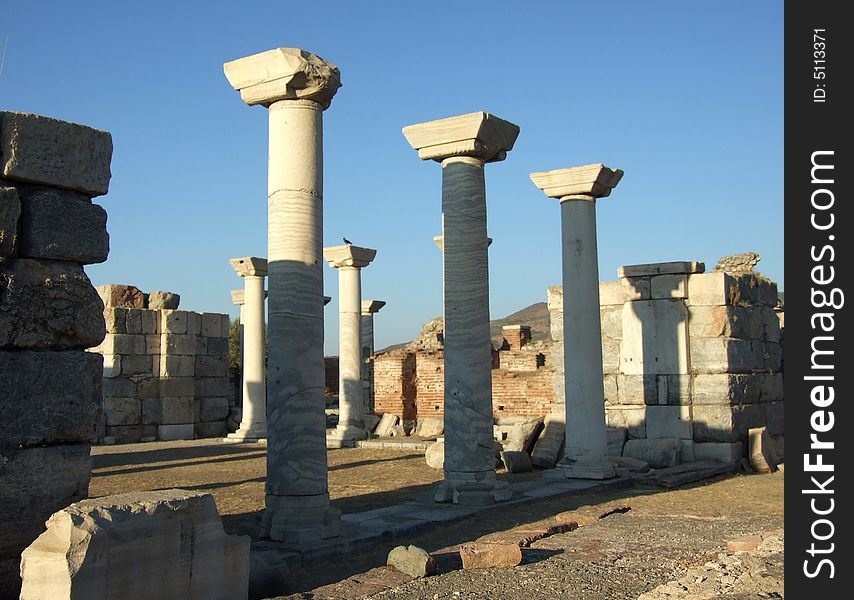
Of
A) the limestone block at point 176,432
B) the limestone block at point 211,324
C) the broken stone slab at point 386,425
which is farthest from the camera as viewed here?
the limestone block at point 211,324

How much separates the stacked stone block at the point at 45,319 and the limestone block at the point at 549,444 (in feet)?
32.7

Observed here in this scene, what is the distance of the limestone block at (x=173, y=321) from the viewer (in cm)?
2292

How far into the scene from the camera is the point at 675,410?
15203mm

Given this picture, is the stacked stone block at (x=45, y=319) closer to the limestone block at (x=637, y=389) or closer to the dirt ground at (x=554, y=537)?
the dirt ground at (x=554, y=537)

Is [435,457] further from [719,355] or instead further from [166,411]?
[166,411]

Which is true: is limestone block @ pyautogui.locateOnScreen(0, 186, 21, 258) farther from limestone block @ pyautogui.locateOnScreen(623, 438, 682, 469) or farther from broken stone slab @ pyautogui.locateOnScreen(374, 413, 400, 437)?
broken stone slab @ pyautogui.locateOnScreen(374, 413, 400, 437)

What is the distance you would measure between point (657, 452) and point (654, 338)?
2.11m

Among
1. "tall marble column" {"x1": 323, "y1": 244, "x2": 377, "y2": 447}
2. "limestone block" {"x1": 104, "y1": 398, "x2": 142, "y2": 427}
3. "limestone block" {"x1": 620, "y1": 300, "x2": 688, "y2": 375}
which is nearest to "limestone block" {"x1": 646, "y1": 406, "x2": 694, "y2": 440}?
"limestone block" {"x1": 620, "y1": 300, "x2": 688, "y2": 375}

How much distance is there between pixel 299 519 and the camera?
8.00m

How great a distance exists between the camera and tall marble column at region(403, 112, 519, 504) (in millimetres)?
10664

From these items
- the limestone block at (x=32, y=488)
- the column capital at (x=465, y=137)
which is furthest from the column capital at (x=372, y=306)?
the limestone block at (x=32, y=488)

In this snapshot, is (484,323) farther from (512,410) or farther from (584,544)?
(512,410)

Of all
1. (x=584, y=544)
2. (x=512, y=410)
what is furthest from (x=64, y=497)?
(x=512, y=410)

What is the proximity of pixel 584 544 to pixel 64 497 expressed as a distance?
463 centimetres
